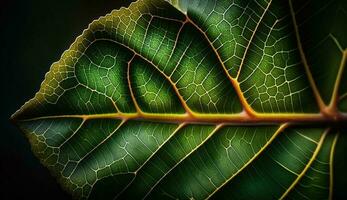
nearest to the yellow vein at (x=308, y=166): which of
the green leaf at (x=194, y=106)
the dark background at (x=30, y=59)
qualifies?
the green leaf at (x=194, y=106)

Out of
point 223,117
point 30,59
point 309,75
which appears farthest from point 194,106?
point 30,59

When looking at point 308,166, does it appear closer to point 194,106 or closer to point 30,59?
point 194,106

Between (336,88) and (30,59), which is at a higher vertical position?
(30,59)

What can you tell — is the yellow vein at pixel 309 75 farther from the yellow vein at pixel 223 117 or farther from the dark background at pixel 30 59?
the dark background at pixel 30 59

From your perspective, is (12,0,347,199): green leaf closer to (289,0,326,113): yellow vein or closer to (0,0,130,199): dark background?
(289,0,326,113): yellow vein

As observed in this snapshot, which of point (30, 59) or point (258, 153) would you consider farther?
point (30, 59)

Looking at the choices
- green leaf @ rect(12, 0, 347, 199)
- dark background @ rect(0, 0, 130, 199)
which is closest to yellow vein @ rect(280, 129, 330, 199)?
green leaf @ rect(12, 0, 347, 199)

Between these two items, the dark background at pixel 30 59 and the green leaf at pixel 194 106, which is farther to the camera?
the dark background at pixel 30 59
